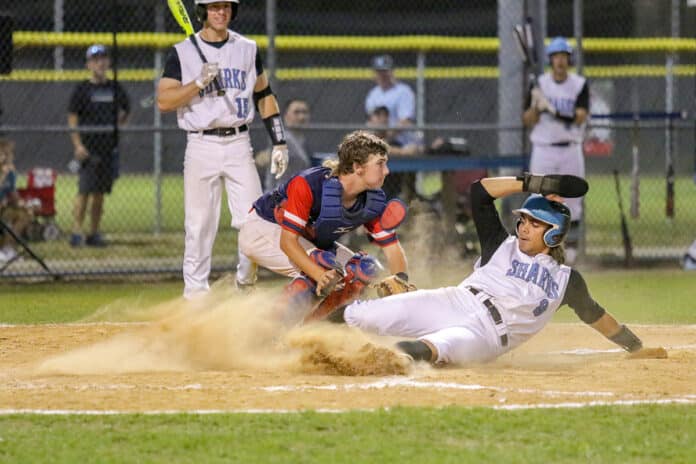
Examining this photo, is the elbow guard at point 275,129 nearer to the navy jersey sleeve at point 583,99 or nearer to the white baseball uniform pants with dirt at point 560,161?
the white baseball uniform pants with dirt at point 560,161

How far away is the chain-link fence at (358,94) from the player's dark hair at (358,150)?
4.64m

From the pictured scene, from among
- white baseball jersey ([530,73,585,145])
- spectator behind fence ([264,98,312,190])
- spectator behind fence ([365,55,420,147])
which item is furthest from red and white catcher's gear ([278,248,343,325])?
spectator behind fence ([365,55,420,147])

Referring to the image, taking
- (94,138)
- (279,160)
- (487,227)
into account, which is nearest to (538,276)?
(487,227)

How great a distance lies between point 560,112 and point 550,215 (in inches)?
221

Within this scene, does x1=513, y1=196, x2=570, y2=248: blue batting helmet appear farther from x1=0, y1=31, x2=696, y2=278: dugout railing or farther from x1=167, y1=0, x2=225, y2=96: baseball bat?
x1=0, y1=31, x2=696, y2=278: dugout railing

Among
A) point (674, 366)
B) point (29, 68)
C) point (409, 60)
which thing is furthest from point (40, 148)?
point (674, 366)

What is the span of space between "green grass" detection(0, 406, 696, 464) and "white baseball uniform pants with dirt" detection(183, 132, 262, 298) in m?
3.63

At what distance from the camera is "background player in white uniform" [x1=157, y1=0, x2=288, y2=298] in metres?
8.64

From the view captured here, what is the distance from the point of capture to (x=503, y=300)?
643 centimetres

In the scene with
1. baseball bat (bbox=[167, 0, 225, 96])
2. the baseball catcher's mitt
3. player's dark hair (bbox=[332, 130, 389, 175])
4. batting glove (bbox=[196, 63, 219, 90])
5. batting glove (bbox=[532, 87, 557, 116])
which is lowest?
the baseball catcher's mitt

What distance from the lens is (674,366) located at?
6.51 meters

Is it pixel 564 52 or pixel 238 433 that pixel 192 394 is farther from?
pixel 564 52

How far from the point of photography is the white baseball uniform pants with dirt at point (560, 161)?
38.6 feet

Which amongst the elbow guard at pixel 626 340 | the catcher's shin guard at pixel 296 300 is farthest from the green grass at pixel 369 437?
the catcher's shin guard at pixel 296 300
